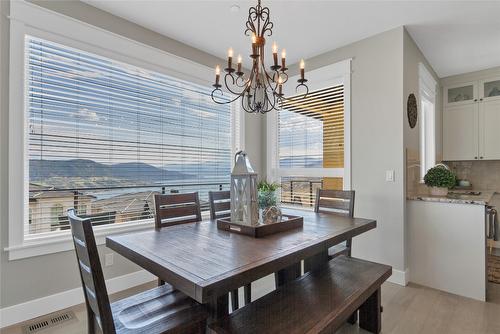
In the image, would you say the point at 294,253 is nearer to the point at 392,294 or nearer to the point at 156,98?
the point at 392,294

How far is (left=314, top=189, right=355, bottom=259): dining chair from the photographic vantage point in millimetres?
2449

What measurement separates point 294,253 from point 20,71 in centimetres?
247

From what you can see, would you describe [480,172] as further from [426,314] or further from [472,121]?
[426,314]

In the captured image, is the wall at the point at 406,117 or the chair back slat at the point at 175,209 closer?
the chair back slat at the point at 175,209

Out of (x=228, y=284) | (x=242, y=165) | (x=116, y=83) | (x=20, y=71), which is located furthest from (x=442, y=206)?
(x=20, y=71)

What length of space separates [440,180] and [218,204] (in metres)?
2.40

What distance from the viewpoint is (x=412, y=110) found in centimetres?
308

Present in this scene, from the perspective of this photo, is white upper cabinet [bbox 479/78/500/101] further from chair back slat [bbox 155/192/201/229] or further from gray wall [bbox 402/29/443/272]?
chair back slat [bbox 155/192/201/229]

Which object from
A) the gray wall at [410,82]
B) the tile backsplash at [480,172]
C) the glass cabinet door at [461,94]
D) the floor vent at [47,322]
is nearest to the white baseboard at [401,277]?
the gray wall at [410,82]

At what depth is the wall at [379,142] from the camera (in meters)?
2.86

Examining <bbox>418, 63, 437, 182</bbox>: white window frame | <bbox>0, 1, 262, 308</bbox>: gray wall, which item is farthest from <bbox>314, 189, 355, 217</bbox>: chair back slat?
<bbox>418, 63, 437, 182</bbox>: white window frame

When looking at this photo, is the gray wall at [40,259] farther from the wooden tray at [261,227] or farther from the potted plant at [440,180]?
the potted plant at [440,180]

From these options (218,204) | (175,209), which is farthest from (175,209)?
(218,204)

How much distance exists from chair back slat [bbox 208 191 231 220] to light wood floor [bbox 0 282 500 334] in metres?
1.10
